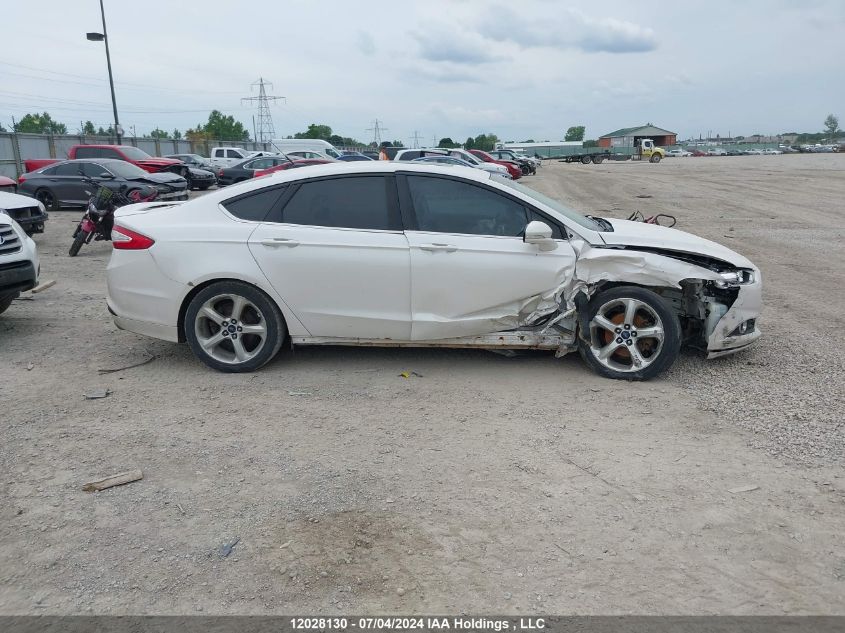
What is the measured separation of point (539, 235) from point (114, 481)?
3.32 meters

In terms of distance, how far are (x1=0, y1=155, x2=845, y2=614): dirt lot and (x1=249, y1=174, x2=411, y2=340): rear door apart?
474mm

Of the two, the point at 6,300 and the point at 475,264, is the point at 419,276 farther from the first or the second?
the point at 6,300

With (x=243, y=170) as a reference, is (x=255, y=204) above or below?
above

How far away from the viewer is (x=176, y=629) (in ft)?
8.93

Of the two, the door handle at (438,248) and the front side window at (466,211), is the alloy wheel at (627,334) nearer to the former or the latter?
the front side window at (466,211)

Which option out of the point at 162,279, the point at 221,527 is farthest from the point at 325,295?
the point at 221,527

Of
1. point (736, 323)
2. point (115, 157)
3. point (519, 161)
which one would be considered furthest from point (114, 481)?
point (519, 161)

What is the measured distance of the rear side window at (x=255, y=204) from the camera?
5.59 meters

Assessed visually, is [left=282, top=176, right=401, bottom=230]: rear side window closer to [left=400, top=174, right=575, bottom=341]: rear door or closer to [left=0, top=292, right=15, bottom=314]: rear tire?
[left=400, top=174, right=575, bottom=341]: rear door

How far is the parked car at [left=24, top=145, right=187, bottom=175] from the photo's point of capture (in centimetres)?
2248

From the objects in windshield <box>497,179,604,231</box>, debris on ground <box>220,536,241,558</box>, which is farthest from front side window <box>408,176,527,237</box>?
debris on ground <box>220,536,241,558</box>

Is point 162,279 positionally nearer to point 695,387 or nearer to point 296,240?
point 296,240

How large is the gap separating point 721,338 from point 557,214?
1.62 meters

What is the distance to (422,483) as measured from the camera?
3848 mm
